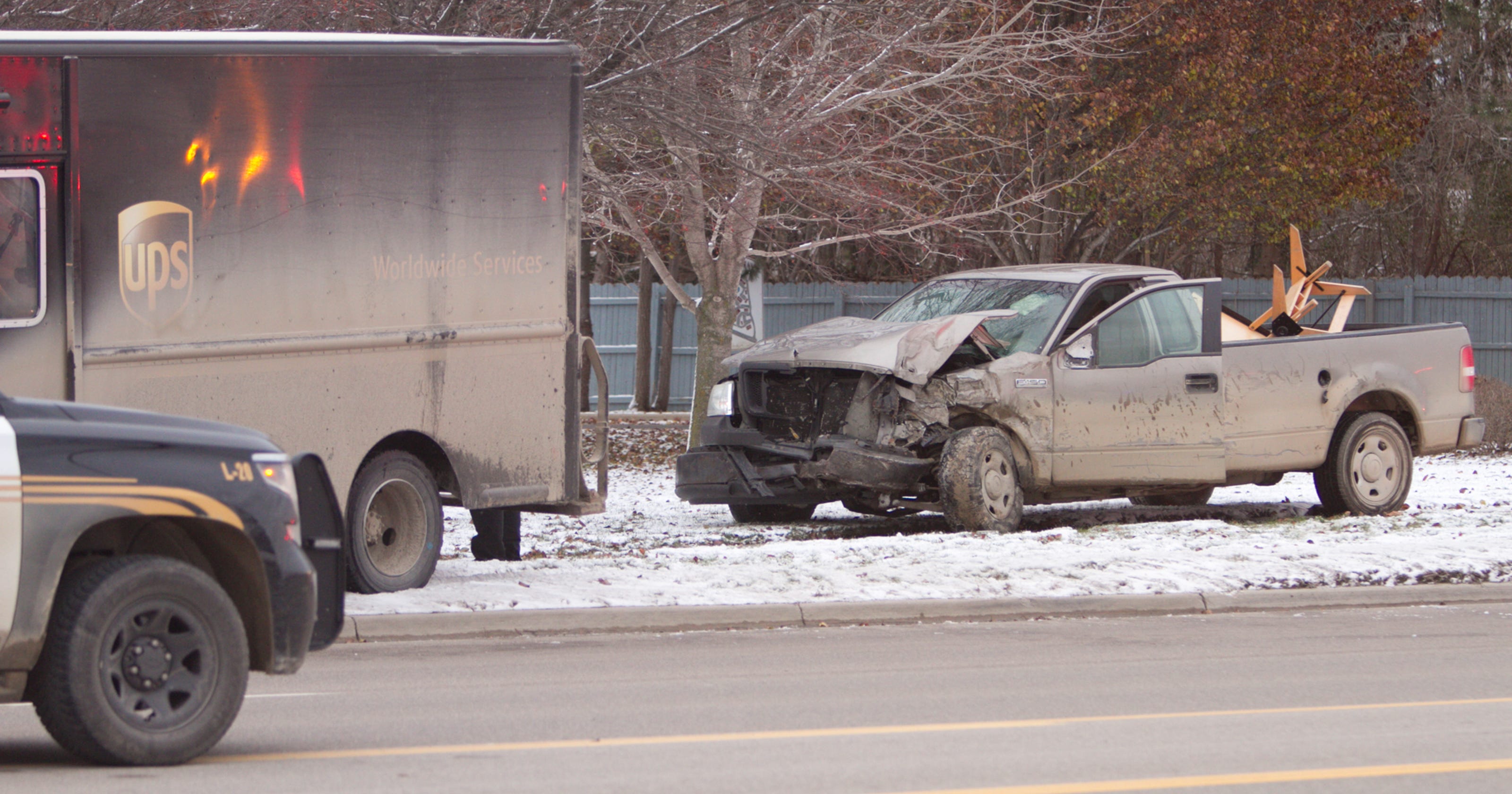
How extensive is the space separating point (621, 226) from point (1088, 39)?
5968mm

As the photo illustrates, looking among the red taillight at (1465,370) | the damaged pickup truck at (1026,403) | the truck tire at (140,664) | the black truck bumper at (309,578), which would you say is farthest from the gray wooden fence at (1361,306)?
the truck tire at (140,664)

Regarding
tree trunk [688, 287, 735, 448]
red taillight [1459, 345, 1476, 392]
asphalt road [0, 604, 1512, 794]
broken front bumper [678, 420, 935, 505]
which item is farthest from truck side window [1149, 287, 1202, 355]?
tree trunk [688, 287, 735, 448]

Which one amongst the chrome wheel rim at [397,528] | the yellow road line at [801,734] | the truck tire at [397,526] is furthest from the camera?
the chrome wheel rim at [397,528]

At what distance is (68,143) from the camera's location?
9.27 meters

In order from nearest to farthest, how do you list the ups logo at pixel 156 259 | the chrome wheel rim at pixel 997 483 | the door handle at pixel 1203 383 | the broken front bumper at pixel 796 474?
1. the ups logo at pixel 156 259
2. the broken front bumper at pixel 796 474
3. the chrome wheel rim at pixel 997 483
4. the door handle at pixel 1203 383

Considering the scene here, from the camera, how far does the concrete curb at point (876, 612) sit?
9.83 m

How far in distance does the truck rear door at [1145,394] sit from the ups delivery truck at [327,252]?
4037 millimetres

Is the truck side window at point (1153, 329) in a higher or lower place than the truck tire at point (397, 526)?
higher

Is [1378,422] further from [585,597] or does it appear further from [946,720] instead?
[946,720]

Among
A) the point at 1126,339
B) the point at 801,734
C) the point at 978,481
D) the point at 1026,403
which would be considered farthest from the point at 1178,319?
the point at 801,734

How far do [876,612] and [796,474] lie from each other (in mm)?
3048

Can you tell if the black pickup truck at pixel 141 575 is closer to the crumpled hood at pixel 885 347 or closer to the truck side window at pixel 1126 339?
the crumpled hood at pixel 885 347

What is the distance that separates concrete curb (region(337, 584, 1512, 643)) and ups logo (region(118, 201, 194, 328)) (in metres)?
1.94

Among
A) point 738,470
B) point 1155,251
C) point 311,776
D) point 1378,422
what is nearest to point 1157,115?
point 1155,251
